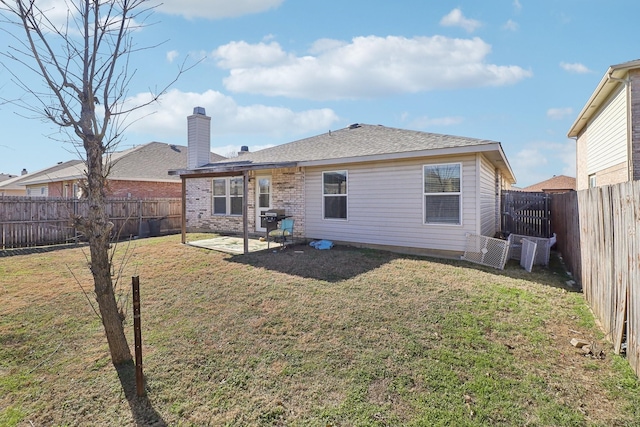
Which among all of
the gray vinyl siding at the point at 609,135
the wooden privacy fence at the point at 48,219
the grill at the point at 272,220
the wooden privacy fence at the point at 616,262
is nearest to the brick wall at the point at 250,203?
the grill at the point at 272,220

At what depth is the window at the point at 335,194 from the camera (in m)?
9.97

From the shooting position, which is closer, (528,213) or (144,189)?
(528,213)

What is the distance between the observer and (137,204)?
1423 centimetres

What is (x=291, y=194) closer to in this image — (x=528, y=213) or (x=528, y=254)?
(x=528, y=254)

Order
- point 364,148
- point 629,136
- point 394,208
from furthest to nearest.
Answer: point 364,148 < point 394,208 < point 629,136

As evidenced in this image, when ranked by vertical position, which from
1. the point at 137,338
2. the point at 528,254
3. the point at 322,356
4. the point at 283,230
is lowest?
the point at 322,356

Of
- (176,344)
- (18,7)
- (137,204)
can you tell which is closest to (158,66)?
(18,7)

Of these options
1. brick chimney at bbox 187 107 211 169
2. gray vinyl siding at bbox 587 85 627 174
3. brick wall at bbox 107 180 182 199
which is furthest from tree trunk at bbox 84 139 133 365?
brick wall at bbox 107 180 182 199

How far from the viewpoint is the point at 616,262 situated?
12.0ft

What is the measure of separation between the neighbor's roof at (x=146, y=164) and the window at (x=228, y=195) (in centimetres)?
538

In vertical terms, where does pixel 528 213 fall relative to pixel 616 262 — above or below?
above

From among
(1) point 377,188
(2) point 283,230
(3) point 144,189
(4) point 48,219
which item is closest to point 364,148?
(1) point 377,188

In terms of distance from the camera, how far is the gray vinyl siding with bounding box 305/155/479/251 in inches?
315

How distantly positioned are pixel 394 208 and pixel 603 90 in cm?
716
